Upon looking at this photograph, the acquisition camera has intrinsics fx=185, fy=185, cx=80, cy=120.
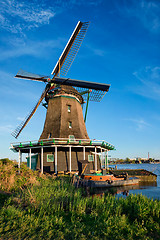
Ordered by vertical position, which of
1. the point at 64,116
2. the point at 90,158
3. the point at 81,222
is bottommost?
the point at 81,222

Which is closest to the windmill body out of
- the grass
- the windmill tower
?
the windmill tower

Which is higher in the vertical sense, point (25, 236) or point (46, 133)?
point (46, 133)

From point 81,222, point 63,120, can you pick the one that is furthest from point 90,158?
point 81,222

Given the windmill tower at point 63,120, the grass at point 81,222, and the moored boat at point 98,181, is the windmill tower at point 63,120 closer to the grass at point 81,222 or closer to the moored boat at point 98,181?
the moored boat at point 98,181

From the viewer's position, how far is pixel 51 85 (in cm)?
2689

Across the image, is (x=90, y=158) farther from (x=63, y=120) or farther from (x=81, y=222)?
(x=81, y=222)

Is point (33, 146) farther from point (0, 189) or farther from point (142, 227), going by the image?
point (142, 227)

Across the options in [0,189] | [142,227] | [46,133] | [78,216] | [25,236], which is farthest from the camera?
[46,133]

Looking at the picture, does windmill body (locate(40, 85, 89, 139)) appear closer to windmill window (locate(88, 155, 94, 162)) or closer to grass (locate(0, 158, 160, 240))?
windmill window (locate(88, 155, 94, 162))

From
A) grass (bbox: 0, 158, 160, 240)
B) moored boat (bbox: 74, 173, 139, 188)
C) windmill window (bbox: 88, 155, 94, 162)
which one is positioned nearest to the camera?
grass (bbox: 0, 158, 160, 240)

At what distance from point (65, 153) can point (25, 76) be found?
39.6ft

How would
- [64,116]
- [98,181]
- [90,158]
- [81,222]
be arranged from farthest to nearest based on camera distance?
[64,116], [90,158], [98,181], [81,222]

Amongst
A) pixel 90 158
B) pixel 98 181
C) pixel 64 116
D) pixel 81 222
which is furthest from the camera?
pixel 64 116

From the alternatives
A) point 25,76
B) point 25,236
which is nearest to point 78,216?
point 25,236
